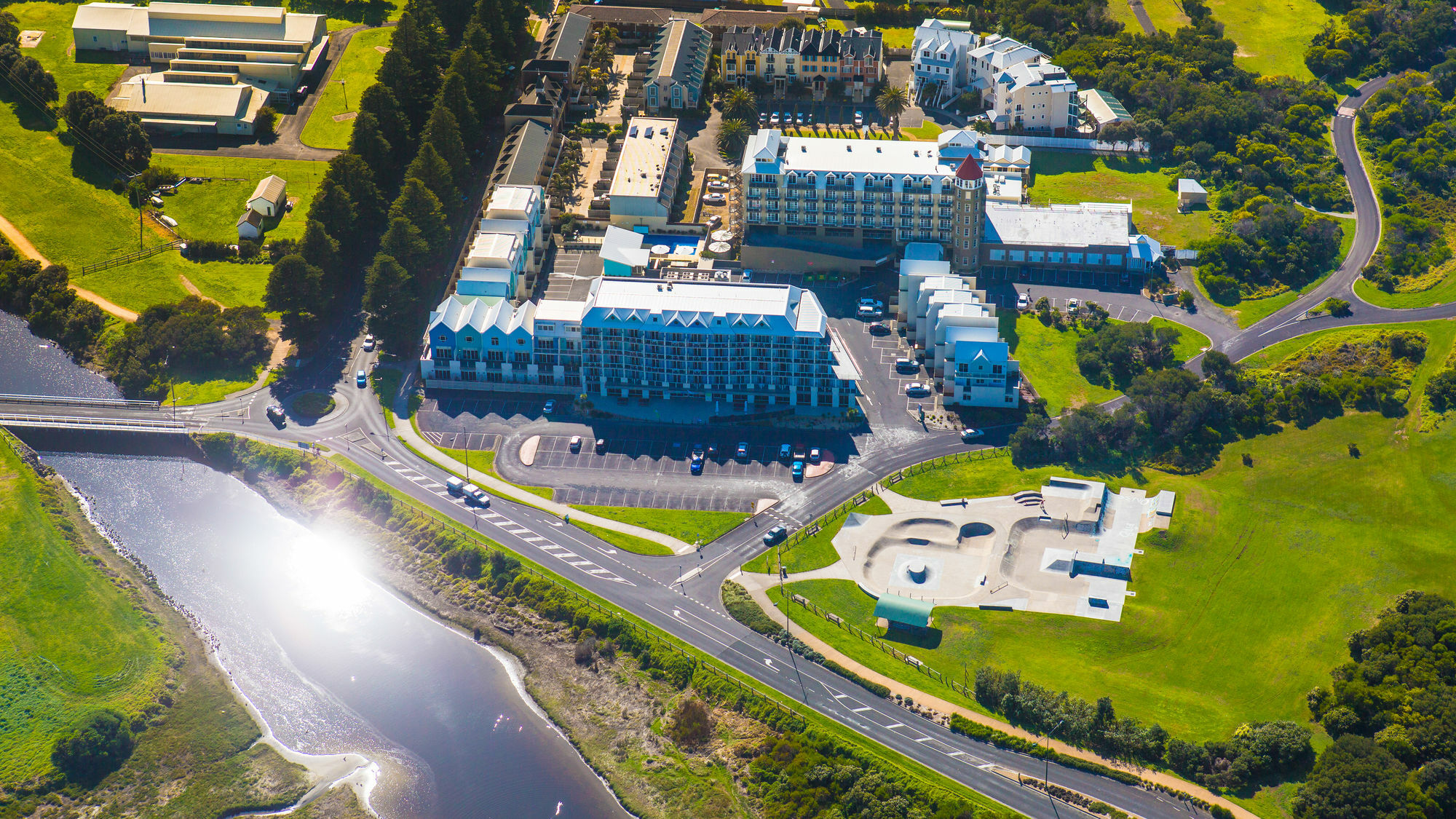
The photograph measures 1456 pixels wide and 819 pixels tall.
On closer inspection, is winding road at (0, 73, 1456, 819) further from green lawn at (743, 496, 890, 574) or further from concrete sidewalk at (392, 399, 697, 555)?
green lawn at (743, 496, 890, 574)

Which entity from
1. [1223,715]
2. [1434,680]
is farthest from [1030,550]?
[1434,680]

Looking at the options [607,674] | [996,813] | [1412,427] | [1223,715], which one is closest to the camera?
[996,813]

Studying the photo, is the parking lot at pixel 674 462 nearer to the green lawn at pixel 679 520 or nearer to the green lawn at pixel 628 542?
the green lawn at pixel 679 520

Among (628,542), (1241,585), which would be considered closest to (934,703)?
(1241,585)

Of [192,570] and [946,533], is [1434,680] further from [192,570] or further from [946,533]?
[192,570]

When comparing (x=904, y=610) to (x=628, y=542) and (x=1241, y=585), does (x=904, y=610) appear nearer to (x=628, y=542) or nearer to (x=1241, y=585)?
(x=628, y=542)

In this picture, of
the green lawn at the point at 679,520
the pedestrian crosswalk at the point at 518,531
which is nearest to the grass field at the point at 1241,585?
the green lawn at the point at 679,520

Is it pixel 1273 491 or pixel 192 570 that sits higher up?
pixel 1273 491
